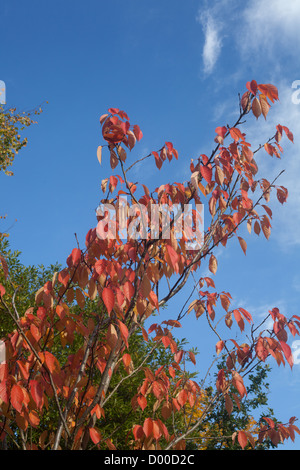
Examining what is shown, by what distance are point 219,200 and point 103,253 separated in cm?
103

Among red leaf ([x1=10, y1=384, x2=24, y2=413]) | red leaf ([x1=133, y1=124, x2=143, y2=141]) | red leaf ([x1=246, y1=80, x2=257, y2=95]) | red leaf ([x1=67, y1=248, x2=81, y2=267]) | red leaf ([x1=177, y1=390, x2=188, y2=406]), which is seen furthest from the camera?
red leaf ([x1=246, y1=80, x2=257, y2=95])

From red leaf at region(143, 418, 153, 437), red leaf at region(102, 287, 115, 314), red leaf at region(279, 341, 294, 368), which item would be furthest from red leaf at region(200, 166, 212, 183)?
red leaf at region(143, 418, 153, 437)

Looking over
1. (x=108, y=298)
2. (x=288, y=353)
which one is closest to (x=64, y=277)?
(x=108, y=298)

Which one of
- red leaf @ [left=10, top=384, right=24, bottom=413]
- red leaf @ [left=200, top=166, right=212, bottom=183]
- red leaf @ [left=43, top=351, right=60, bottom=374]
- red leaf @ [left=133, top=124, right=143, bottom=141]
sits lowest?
red leaf @ [left=10, top=384, right=24, bottom=413]

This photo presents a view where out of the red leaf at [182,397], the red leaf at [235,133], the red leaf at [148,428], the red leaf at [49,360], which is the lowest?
the red leaf at [148,428]

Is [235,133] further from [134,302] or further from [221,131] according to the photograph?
[134,302]

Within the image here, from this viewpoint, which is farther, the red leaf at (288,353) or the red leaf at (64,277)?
the red leaf at (288,353)

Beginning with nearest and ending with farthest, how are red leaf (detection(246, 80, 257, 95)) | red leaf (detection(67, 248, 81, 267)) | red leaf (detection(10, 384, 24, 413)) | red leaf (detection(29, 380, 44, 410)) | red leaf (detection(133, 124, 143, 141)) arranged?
red leaf (detection(10, 384, 24, 413)) → red leaf (detection(29, 380, 44, 410)) → red leaf (detection(67, 248, 81, 267)) → red leaf (detection(133, 124, 143, 141)) → red leaf (detection(246, 80, 257, 95))

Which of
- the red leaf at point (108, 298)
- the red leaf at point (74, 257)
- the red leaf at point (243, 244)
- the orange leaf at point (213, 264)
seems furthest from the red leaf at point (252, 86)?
the red leaf at point (108, 298)

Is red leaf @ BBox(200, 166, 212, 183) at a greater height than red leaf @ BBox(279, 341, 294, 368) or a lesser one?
greater

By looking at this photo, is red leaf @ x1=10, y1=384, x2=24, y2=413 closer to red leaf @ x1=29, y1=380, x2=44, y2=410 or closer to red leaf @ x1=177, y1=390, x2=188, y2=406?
red leaf @ x1=29, y1=380, x2=44, y2=410

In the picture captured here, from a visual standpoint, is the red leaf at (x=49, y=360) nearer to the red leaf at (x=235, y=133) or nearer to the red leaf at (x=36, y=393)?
the red leaf at (x=36, y=393)
